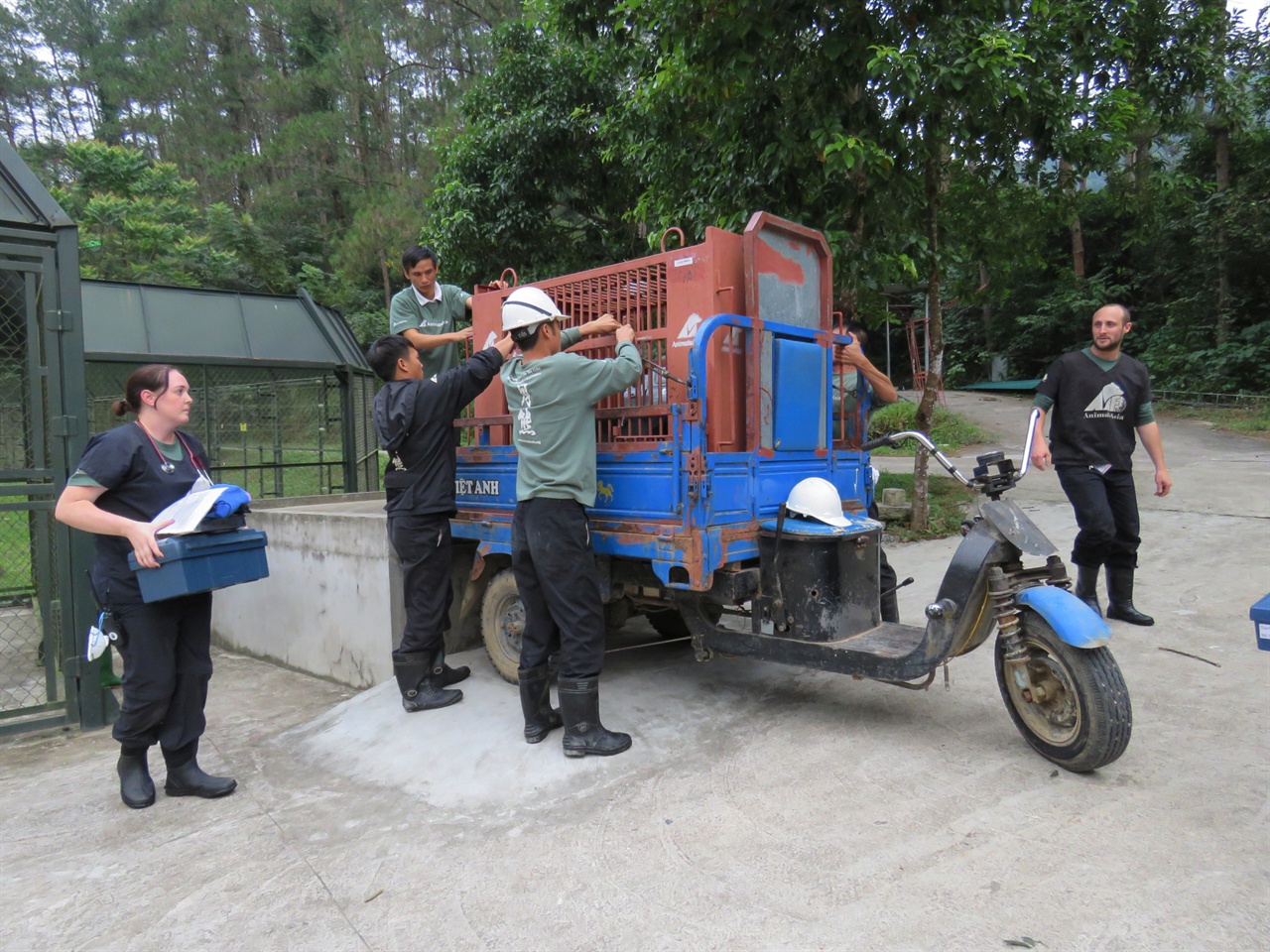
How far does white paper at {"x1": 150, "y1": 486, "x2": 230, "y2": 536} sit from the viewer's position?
319cm

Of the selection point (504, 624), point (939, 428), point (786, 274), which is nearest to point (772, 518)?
point (786, 274)

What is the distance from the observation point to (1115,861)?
98.8 inches

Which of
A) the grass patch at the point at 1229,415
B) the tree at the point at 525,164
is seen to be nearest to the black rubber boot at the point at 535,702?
the tree at the point at 525,164

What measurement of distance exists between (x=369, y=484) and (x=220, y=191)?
85.2ft

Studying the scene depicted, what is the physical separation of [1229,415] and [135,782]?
20053 millimetres

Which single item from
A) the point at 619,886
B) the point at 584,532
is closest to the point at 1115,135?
the point at 584,532

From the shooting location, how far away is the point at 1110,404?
4832 millimetres

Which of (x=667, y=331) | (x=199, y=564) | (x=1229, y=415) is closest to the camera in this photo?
(x=199, y=564)

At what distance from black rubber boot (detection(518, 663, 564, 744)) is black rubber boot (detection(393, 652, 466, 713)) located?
2.37ft

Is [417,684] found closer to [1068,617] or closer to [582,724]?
[582,724]

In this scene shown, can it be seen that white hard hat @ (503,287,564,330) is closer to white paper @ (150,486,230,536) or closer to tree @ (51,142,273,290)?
white paper @ (150,486,230,536)

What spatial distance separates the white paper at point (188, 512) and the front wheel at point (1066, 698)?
3.15 meters

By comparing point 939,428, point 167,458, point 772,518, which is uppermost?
point 939,428

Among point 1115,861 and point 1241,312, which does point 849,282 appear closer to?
point 1115,861
